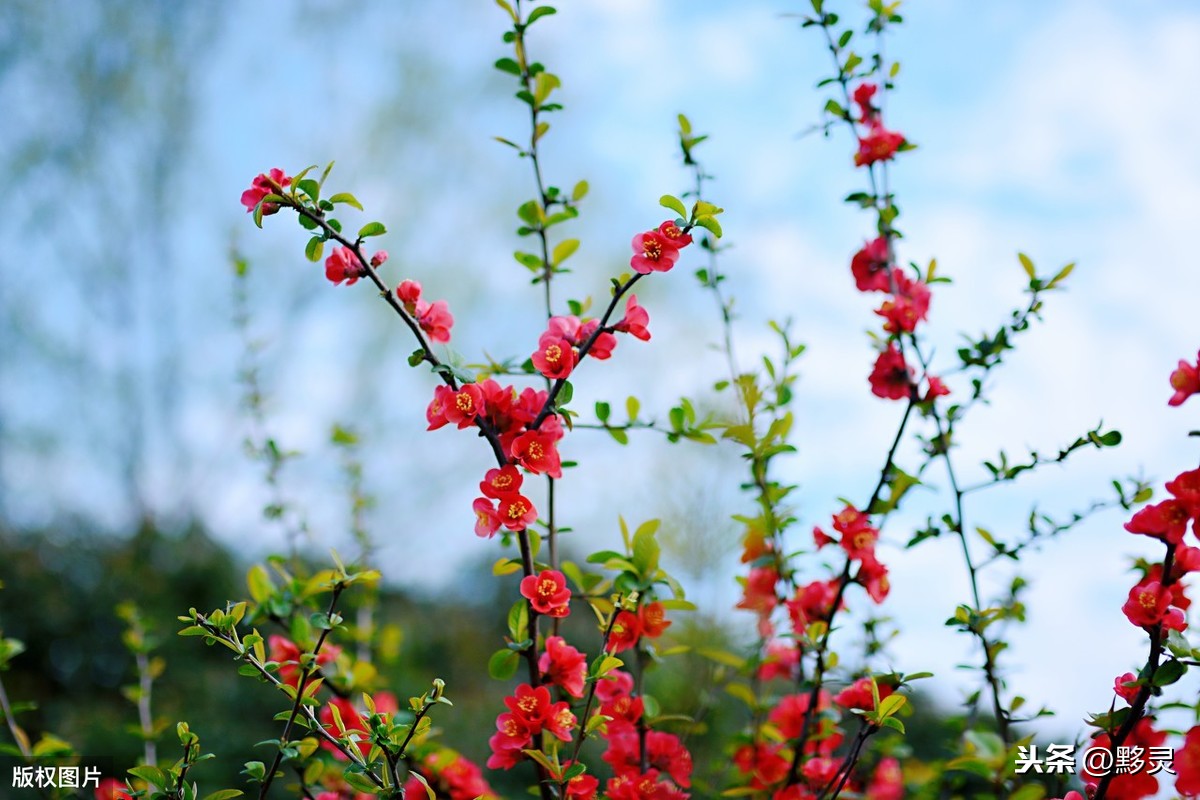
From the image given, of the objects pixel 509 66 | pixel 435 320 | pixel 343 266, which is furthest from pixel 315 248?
pixel 509 66

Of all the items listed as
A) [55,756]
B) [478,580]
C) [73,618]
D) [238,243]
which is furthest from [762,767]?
[478,580]

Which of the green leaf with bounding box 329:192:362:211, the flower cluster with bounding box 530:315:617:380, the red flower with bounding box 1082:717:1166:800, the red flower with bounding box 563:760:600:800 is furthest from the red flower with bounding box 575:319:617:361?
the red flower with bounding box 1082:717:1166:800

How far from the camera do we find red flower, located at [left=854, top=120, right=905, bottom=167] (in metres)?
1.12

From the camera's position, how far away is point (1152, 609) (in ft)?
2.61

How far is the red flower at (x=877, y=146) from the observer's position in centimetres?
112

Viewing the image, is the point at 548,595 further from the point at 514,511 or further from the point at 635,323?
the point at 635,323

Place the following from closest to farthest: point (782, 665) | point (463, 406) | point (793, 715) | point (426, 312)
Answer: 1. point (463, 406)
2. point (426, 312)
3. point (793, 715)
4. point (782, 665)

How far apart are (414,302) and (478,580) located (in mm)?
4484

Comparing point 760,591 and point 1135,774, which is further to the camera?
point 760,591

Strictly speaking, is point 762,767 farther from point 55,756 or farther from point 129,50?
point 129,50

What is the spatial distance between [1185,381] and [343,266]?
2.30 feet

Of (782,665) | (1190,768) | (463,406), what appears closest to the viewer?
(1190,768)

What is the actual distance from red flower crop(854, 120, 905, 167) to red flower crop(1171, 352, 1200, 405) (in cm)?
44

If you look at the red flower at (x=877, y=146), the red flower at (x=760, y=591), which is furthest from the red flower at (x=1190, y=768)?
the red flower at (x=877, y=146)
